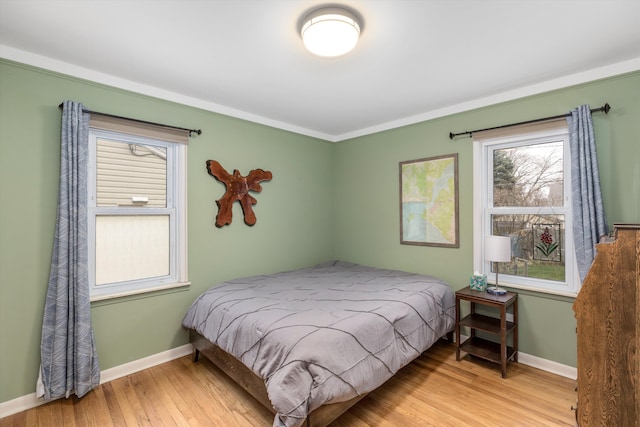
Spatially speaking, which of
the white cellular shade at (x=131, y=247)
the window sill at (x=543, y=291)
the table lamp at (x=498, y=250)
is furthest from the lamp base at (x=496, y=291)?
the white cellular shade at (x=131, y=247)

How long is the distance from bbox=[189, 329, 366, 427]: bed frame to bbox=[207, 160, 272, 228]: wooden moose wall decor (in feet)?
3.81

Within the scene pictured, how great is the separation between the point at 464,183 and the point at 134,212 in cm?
317

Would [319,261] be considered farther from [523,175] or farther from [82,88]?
[82,88]

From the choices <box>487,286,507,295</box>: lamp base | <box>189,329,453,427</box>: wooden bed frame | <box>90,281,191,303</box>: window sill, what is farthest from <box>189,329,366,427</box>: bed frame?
<box>487,286,507,295</box>: lamp base

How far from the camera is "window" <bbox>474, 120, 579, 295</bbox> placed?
8.58 feet

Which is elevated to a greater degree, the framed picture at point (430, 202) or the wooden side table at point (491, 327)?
the framed picture at point (430, 202)

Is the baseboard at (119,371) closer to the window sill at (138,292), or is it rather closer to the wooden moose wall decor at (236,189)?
→ the window sill at (138,292)

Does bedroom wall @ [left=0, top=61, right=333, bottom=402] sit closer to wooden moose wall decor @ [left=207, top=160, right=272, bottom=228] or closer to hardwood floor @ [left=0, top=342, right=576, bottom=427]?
wooden moose wall decor @ [left=207, top=160, right=272, bottom=228]

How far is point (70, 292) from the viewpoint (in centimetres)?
217

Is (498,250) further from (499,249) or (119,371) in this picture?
(119,371)

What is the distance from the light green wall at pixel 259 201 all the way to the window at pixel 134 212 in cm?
13

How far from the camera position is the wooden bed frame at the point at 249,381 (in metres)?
1.72

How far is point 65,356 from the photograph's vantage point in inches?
85.0

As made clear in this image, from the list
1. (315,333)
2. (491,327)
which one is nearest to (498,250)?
(491,327)
